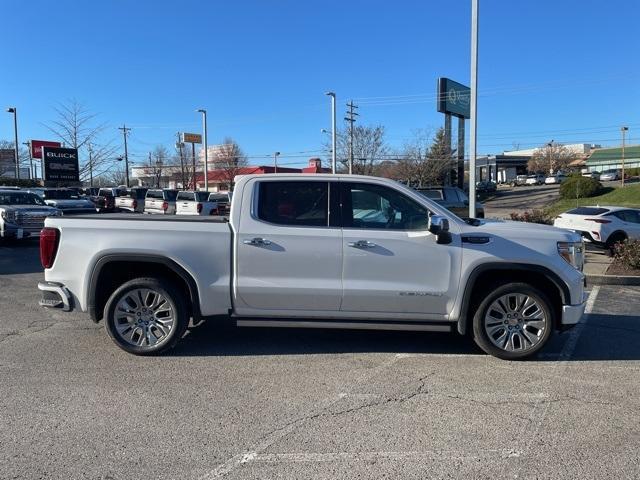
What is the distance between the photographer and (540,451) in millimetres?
3627

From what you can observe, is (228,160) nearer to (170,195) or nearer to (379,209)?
(170,195)

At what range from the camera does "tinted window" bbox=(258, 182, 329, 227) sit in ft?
17.9

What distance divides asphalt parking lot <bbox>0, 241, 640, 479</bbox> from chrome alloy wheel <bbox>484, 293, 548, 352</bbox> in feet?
0.76

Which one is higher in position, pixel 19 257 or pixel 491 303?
pixel 491 303

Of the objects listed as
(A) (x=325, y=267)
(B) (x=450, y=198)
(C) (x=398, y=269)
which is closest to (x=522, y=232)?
(C) (x=398, y=269)

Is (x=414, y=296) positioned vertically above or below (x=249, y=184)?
below

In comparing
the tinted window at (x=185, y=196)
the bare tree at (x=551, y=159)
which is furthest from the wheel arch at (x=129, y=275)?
the bare tree at (x=551, y=159)

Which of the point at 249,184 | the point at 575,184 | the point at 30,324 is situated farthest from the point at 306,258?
the point at 575,184

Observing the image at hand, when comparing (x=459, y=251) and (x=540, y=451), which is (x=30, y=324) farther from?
(x=540, y=451)

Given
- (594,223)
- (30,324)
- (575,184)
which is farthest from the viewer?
(575,184)

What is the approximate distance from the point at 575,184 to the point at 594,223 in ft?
90.2

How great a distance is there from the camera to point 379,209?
5.47m

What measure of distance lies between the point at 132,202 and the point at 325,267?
25481 mm

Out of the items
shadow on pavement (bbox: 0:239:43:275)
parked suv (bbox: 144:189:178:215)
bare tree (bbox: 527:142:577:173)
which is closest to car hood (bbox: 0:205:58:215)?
shadow on pavement (bbox: 0:239:43:275)
